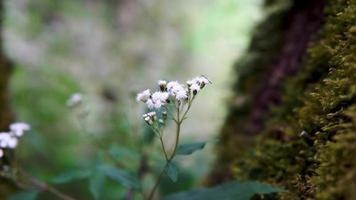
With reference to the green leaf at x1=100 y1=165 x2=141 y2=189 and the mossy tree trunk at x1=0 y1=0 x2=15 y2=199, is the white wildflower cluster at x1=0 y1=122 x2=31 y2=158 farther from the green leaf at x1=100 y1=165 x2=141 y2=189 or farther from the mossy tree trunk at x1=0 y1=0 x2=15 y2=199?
the mossy tree trunk at x1=0 y1=0 x2=15 y2=199

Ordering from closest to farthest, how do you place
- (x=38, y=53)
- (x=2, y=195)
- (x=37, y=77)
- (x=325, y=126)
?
(x=325, y=126), (x=2, y=195), (x=37, y=77), (x=38, y=53)

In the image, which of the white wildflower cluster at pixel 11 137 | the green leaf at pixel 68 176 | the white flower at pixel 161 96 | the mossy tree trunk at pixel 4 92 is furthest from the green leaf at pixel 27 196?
the mossy tree trunk at pixel 4 92

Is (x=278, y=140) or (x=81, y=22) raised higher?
(x=81, y=22)

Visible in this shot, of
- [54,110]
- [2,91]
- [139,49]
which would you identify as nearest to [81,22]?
[139,49]

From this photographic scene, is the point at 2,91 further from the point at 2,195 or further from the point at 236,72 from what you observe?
the point at 236,72

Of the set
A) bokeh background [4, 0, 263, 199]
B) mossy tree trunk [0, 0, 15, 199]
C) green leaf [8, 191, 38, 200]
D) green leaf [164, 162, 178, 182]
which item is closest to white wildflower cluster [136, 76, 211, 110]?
green leaf [164, 162, 178, 182]

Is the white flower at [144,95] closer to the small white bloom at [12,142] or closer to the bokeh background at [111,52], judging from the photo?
the small white bloom at [12,142]
